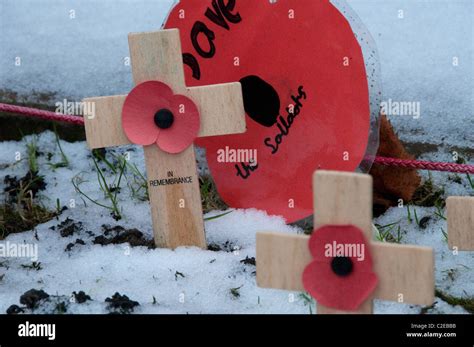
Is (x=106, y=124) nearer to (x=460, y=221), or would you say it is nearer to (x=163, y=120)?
(x=163, y=120)

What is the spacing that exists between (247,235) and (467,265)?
20.2 inches

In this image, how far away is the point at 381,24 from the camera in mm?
2854

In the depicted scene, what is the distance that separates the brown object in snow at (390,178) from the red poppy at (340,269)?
810mm

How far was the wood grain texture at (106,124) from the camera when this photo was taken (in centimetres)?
211

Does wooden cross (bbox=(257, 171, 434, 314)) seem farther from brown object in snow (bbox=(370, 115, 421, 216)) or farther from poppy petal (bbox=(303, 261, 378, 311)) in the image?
brown object in snow (bbox=(370, 115, 421, 216))

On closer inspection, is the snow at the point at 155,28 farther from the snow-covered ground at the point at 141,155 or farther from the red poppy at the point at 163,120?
the red poppy at the point at 163,120

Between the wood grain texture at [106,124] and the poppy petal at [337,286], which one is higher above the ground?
the wood grain texture at [106,124]

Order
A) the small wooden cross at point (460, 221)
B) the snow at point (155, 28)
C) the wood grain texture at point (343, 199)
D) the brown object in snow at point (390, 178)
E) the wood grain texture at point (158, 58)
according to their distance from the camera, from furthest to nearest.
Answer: the snow at point (155, 28) < the brown object in snow at point (390, 178) < the wood grain texture at point (158, 58) < the small wooden cross at point (460, 221) < the wood grain texture at point (343, 199)

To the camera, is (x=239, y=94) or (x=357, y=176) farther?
(x=239, y=94)

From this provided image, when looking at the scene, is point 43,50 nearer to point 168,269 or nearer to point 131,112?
point 131,112

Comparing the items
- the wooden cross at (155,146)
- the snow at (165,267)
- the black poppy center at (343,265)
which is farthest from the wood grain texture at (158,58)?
the black poppy center at (343,265)

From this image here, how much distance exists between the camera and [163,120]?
6.87 feet
